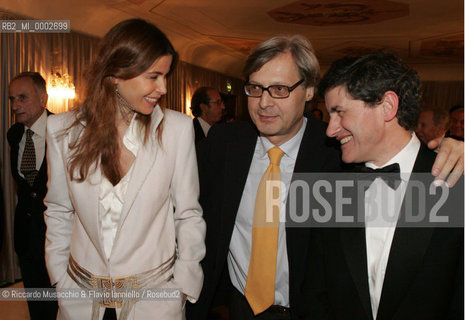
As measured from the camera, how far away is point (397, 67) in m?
1.79

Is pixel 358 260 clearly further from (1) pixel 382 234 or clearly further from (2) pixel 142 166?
(2) pixel 142 166

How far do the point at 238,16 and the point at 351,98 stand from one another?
328 inches

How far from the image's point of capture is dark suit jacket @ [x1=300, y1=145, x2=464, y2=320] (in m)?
1.59

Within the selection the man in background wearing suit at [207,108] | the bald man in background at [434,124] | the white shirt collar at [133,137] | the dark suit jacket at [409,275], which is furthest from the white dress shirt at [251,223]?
the bald man in background at [434,124]

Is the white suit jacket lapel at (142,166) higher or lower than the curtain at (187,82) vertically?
lower

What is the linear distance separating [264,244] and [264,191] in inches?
10.7

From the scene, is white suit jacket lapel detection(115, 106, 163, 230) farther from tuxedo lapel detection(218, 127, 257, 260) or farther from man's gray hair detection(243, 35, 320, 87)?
man's gray hair detection(243, 35, 320, 87)

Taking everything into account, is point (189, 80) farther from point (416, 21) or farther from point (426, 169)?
point (426, 169)

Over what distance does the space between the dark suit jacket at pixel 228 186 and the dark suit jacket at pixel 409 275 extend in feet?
0.99

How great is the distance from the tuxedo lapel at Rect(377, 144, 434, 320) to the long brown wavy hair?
1124 mm

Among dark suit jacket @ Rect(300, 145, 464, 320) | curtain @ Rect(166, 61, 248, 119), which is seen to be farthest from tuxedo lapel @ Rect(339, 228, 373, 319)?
curtain @ Rect(166, 61, 248, 119)

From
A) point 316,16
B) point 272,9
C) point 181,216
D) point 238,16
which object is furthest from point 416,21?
point 181,216

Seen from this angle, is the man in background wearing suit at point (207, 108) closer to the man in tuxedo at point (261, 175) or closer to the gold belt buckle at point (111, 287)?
the man in tuxedo at point (261, 175)

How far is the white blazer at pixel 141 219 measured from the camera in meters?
1.83
